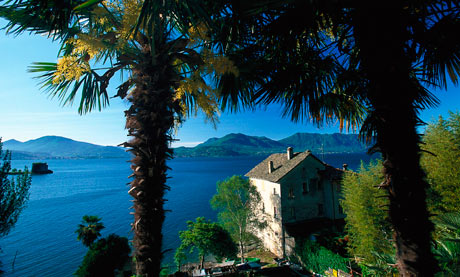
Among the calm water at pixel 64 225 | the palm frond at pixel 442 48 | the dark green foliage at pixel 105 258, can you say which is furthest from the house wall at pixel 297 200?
the palm frond at pixel 442 48

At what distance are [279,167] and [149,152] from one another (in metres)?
21.9

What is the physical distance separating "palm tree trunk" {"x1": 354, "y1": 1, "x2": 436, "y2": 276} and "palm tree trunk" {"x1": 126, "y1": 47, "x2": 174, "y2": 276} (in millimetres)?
2895

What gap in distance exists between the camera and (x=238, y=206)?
25.2 metres

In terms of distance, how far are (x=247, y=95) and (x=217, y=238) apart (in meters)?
17.3

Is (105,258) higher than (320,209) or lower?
lower

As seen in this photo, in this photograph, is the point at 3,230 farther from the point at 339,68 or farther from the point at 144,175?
the point at 339,68

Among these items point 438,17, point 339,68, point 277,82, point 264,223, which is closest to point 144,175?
point 277,82

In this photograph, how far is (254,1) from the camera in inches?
94.0

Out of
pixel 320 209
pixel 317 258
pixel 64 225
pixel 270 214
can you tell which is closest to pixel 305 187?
pixel 320 209

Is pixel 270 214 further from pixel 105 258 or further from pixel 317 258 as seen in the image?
pixel 105 258

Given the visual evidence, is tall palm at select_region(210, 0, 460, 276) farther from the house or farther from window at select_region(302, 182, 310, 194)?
window at select_region(302, 182, 310, 194)

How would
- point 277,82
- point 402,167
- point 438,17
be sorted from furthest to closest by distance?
point 277,82 → point 438,17 → point 402,167

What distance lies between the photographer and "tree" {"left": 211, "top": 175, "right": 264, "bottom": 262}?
24.6 meters

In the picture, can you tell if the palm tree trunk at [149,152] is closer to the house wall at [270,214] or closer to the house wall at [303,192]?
the house wall at [303,192]
